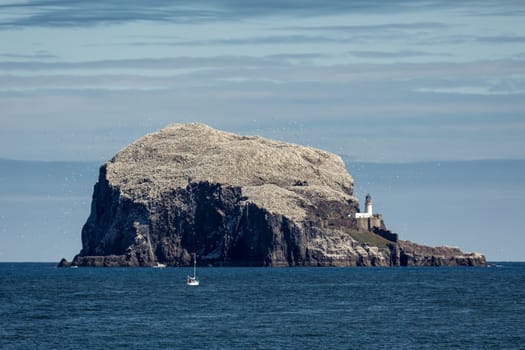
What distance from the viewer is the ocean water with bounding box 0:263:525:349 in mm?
89312

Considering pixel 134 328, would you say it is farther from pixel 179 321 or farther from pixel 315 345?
pixel 315 345

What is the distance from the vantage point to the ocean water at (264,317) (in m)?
89.3

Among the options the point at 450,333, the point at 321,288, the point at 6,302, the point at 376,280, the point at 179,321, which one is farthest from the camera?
the point at 376,280

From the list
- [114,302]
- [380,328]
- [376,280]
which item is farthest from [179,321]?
[376,280]

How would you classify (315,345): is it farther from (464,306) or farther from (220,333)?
(464,306)

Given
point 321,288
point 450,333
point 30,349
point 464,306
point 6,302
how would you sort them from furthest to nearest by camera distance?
point 321,288
point 6,302
point 464,306
point 450,333
point 30,349

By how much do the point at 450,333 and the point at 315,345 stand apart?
41.4ft

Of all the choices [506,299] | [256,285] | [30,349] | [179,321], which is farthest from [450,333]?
[256,285]

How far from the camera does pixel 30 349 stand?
85.4 m

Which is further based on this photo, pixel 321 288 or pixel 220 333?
pixel 321 288

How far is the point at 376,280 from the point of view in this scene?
643 feet

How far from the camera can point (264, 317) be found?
11025cm

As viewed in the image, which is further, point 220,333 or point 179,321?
point 179,321

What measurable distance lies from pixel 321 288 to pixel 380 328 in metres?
66.9
